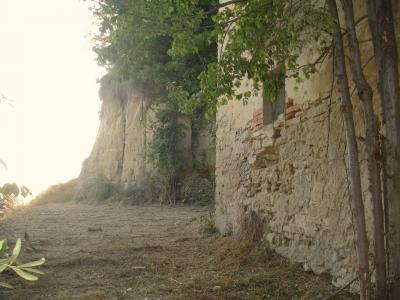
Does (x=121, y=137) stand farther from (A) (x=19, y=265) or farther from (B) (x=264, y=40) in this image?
(A) (x=19, y=265)

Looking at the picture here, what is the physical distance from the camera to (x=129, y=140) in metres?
13.8

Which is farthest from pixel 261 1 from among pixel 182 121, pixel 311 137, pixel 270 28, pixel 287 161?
pixel 182 121

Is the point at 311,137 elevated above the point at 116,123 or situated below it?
below

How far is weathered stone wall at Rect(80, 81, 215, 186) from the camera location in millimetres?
11672

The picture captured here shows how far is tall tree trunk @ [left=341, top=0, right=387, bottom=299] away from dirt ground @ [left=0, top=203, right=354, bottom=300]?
622 mm

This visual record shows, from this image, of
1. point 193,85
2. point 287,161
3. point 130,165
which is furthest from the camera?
point 130,165

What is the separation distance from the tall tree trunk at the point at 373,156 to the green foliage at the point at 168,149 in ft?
28.5

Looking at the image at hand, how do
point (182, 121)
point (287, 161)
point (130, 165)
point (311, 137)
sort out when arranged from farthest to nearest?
point (130, 165)
point (182, 121)
point (287, 161)
point (311, 137)

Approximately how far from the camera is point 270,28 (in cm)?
342

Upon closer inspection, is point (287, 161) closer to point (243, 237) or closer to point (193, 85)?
point (243, 237)

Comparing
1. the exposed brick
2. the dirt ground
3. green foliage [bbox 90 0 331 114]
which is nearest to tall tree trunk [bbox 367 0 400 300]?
green foliage [bbox 90 0 331 114]

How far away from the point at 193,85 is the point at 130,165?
13.8 ft

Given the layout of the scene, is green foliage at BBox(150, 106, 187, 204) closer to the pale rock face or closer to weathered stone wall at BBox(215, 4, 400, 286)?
the pale rock face

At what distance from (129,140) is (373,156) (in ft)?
38.2
